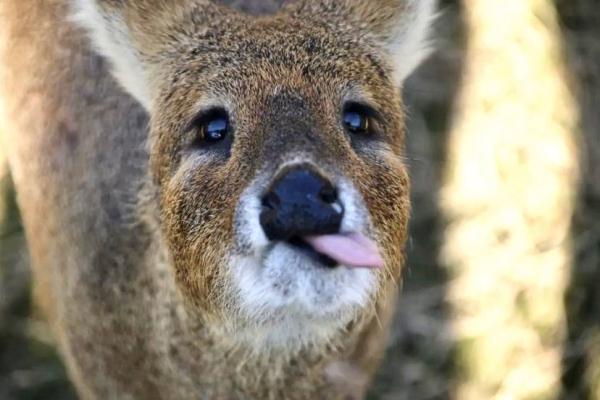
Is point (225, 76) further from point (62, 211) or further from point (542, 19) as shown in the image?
point (542, 19)

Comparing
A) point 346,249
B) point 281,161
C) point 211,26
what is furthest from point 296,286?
point 211,26

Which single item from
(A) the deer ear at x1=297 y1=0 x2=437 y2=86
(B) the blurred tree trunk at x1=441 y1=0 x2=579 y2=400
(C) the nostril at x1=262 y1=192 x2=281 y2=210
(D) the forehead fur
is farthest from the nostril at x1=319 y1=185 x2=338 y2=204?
(B) the blurred tree trunk at x1=441 y1=0 x2=579 y2=400

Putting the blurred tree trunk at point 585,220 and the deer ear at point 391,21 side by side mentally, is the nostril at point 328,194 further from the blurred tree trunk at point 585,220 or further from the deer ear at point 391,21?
the blurred tree trunk at point 585,220

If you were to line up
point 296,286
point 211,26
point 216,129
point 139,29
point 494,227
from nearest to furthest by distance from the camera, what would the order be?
point 296,286 → point 216,129 → point 211,26 → point 139,29 → point 494,227

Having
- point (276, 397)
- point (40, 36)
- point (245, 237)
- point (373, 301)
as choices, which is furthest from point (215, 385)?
point (40, 36)

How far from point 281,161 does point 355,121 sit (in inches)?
17.0

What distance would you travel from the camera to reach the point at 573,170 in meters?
6.11

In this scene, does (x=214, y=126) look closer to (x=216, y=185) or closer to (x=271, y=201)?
(x=216, y=185)

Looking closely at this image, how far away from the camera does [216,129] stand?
A: 3285 mm

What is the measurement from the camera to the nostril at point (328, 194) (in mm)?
2857

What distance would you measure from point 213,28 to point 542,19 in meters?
3.34

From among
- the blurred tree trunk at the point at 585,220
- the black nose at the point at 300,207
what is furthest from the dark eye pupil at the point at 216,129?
the blurred tree trunk at the point at 585,220

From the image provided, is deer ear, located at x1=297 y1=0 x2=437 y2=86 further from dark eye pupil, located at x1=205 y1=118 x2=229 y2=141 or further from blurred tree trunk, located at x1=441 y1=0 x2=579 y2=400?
blurred tree trunk, located at x1=441 y1=0 x2=579 y2=400

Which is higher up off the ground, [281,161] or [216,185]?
[281,161]
